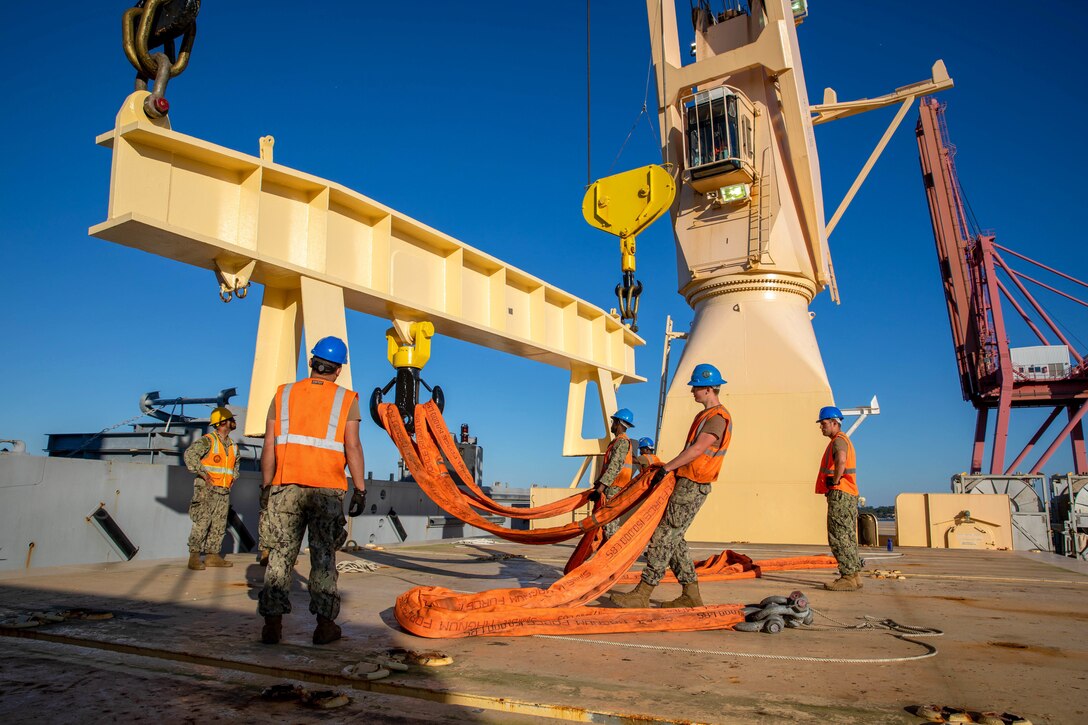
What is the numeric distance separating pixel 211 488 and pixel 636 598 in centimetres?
521

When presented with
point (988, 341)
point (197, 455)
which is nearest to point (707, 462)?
point (197, 455)

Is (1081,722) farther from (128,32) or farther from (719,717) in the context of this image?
(128,32)

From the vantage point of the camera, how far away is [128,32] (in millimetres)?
6086

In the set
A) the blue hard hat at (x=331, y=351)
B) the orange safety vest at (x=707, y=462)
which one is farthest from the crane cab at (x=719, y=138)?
the blue hard hat at (x=331, y=351)

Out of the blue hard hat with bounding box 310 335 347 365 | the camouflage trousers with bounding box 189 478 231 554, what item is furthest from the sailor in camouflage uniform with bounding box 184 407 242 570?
the blue hard hat with bounding box 310 335 347 365

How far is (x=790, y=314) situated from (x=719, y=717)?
39.5ft

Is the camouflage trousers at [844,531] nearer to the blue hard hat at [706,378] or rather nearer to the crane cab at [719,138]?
the blue hard hat at [706,378]

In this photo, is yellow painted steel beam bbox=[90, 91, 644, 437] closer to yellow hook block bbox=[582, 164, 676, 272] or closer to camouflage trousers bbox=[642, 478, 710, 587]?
yellow hook block bbox=[582, 164, 676, 272]

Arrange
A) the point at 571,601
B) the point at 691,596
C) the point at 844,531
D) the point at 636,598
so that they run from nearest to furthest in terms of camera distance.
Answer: the point at 571,601 < the point at 636,598 < the point at 691,596 < the point at 844,531

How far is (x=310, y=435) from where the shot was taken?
12.8 feet

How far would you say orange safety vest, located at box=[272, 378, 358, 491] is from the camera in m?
3.85

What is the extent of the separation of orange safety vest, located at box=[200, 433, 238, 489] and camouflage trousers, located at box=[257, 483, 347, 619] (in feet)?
14.0

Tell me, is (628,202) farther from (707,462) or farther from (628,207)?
(707,462)

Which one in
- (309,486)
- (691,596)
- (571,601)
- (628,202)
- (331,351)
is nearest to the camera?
(309,486)
